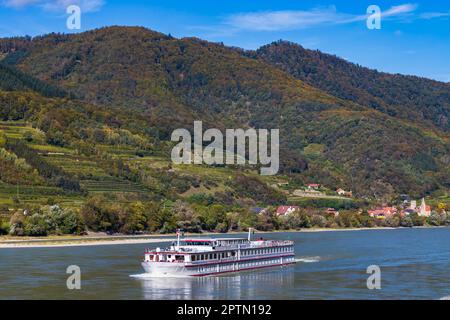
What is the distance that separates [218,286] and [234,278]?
287 inches

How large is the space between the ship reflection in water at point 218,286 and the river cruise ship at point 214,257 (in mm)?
994

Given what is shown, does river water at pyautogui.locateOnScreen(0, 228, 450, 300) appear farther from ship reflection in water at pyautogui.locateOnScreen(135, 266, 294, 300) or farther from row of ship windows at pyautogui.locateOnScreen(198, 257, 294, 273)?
row of ship windows at pyautogui.locateOnScreen(198, 257, 294, 273)

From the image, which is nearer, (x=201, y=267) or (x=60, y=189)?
(x=201, y=267)

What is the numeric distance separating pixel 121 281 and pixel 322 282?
17.7 meters

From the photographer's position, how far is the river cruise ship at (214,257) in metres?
77.8

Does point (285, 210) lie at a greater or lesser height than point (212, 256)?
lesser

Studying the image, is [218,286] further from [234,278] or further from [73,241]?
[73,241]

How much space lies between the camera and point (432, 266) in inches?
3607

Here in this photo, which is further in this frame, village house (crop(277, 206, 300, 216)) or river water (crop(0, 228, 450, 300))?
village house (crop(277, 206, 300, 216))

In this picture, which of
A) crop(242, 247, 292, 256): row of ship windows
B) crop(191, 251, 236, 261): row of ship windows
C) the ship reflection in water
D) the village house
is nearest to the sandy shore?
crop(242, 247, 292, 256): row of ship windows

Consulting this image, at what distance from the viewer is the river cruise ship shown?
77750mm

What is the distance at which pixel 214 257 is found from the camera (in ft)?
271

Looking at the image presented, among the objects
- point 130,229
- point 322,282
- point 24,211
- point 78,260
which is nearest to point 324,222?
point 130,229

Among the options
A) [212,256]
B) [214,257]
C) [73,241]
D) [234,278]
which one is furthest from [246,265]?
[73,241]
